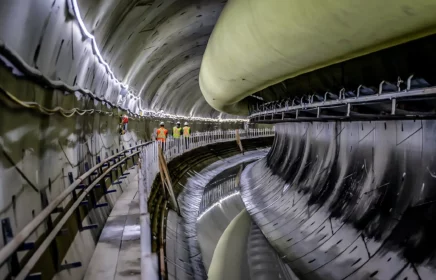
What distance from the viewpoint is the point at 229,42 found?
607 cm

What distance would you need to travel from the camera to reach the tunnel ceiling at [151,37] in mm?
6254

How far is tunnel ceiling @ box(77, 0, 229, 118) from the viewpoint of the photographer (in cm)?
625

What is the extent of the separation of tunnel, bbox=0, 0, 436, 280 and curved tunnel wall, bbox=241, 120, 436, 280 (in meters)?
0.02

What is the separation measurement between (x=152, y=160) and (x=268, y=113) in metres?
3.36

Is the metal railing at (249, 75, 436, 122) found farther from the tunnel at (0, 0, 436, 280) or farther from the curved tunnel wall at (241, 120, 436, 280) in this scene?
the curved tunnel wall at (241, 120, 436, 280)

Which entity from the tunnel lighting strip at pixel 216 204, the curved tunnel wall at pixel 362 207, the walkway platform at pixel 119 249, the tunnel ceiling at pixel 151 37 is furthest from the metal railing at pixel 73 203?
the curved tunnel wall at pixel 362 207

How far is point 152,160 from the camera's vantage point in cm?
955

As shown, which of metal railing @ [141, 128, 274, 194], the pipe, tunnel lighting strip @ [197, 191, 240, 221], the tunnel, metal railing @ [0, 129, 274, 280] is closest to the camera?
metal railing @ [0, 129, 274, 280]

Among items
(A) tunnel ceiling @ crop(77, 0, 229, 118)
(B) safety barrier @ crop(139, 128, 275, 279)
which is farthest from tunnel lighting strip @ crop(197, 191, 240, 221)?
(A) tunnel ceiling @ crop(77, 0, 229, 118)

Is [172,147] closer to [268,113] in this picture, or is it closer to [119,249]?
[268,113]

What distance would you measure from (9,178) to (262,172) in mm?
10668

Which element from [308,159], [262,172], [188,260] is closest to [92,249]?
[188,260]

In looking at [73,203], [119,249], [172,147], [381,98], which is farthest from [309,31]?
[172,147]

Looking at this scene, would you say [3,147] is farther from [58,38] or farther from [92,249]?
[92,249]
